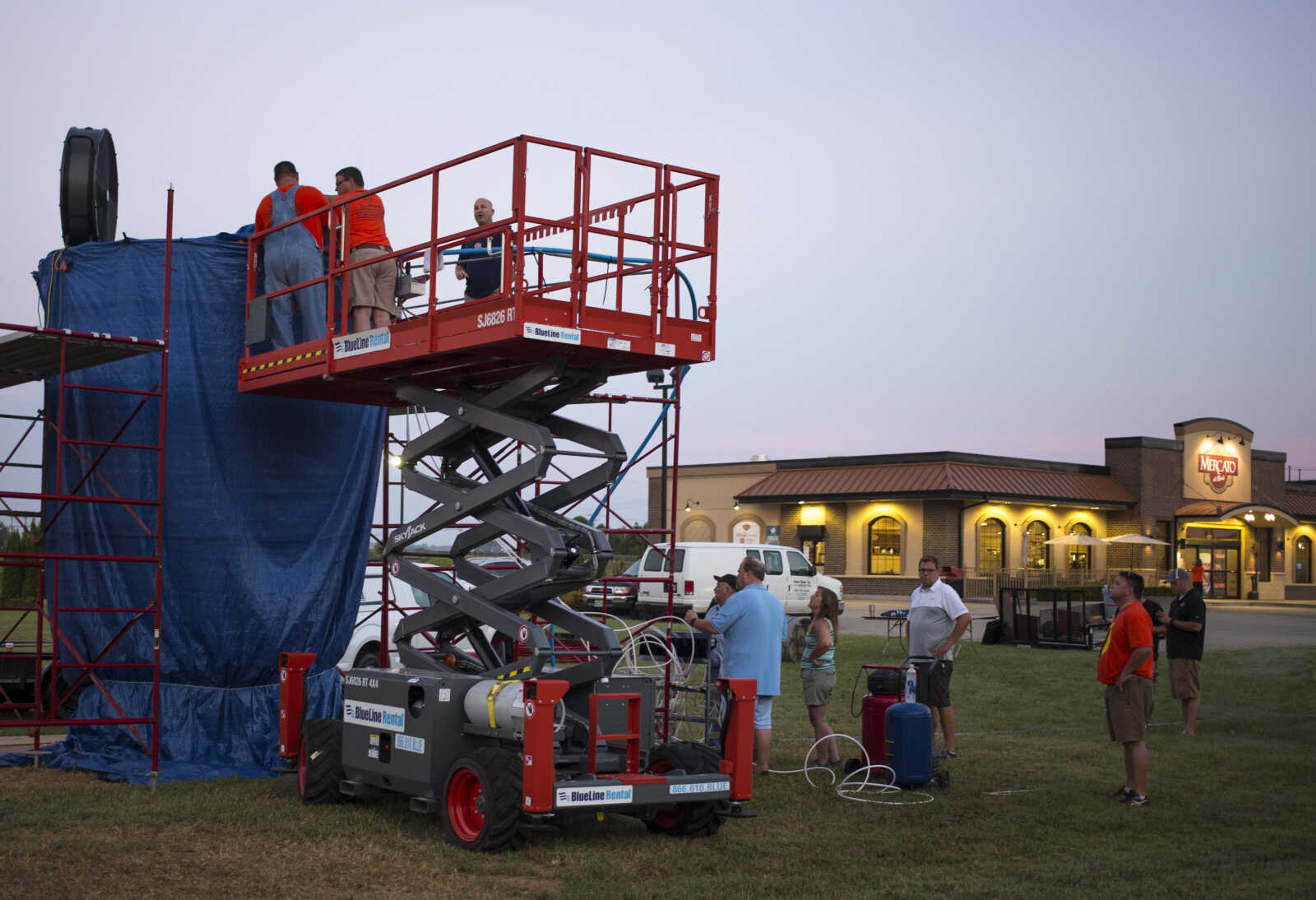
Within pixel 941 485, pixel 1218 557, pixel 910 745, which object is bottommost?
pixel 910 745

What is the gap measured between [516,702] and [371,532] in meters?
5.07

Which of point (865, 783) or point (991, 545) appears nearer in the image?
point (865, 783)

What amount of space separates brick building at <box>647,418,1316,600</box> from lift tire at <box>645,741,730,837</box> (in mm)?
34091

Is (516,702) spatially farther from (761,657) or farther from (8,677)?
(8,677)

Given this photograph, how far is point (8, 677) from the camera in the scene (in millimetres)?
13406

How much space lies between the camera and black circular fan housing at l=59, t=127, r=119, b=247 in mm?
11969

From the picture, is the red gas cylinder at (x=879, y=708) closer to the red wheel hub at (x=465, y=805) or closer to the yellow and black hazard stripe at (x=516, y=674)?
the yellow and black hazard stripe at (x=516, y=674)

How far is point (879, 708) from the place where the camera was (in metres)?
11.2

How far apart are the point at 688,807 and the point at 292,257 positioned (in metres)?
5.74

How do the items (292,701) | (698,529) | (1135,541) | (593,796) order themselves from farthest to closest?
(698,529), (1135,541), (292,701), (593,796)

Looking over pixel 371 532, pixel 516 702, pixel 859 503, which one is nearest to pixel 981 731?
pixel 371 532

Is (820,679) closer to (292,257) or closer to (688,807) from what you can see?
(688,807)

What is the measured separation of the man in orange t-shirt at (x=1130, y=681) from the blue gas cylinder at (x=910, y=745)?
1.44 m

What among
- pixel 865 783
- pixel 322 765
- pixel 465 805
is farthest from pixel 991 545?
pixel 465 805
